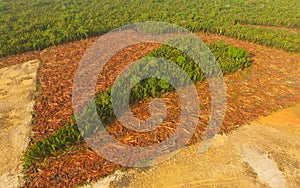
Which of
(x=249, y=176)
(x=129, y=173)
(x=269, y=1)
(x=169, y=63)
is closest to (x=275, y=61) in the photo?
(x=169, y=63)

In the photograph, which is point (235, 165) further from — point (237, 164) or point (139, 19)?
point (139, 19)

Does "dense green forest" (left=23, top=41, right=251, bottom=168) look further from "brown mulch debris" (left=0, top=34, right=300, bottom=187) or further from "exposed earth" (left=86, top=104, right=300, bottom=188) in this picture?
"exposed earth" (left=86, top=104, right=300, bottom=188)

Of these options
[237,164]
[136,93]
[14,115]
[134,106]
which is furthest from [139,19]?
[237,164]

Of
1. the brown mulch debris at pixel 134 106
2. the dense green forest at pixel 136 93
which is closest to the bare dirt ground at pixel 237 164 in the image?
the brown mulch debris at pixel 134 106

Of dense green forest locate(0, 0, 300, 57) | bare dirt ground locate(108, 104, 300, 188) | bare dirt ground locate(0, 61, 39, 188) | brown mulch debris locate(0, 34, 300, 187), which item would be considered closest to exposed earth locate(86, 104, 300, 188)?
bare dirt ground locate(108, 104, 300, 188)

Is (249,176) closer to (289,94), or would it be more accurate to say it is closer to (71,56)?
(289,94)

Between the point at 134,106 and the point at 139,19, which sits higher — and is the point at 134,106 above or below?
below
